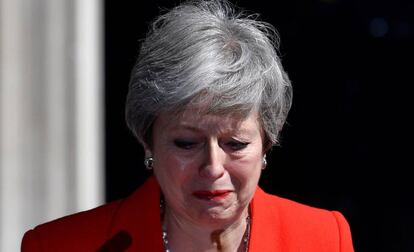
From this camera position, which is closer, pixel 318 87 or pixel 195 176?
pixel 195 176

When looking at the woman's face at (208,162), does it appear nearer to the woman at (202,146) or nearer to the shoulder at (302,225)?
the woman at (202,146)

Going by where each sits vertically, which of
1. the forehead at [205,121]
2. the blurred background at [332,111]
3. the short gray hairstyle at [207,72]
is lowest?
the blurred background at [332,111]

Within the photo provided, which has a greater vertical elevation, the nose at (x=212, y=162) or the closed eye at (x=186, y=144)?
Result: the closed eye at (x=186, y=144)

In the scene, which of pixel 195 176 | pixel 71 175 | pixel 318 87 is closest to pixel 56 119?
pixel 71 175

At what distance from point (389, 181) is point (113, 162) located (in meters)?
1.74

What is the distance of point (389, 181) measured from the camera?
19.6ft

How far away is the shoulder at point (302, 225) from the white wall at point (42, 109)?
124cm

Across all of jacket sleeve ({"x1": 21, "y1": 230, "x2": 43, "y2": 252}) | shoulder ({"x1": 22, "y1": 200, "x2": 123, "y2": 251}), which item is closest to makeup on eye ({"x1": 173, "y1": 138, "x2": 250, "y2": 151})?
shoulder ({"x1": 22, "y1": 200, "x2": 123, "y2": 251})

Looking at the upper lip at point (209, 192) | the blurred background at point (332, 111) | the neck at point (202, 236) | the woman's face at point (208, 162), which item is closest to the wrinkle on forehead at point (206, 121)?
the woman's face at point (208, 162)

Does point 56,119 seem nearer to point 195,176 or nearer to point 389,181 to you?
point 195,176

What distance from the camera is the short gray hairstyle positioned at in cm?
230

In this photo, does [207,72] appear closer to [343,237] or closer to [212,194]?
[212,194]

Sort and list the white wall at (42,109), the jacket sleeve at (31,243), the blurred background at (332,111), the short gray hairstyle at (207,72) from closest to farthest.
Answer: the short gray hairstyle at (207,72) < the jacket sleeve at (31,243) < the white wall at (42,109) < the blurred background at (332,111)

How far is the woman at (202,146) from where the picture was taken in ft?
7.58
